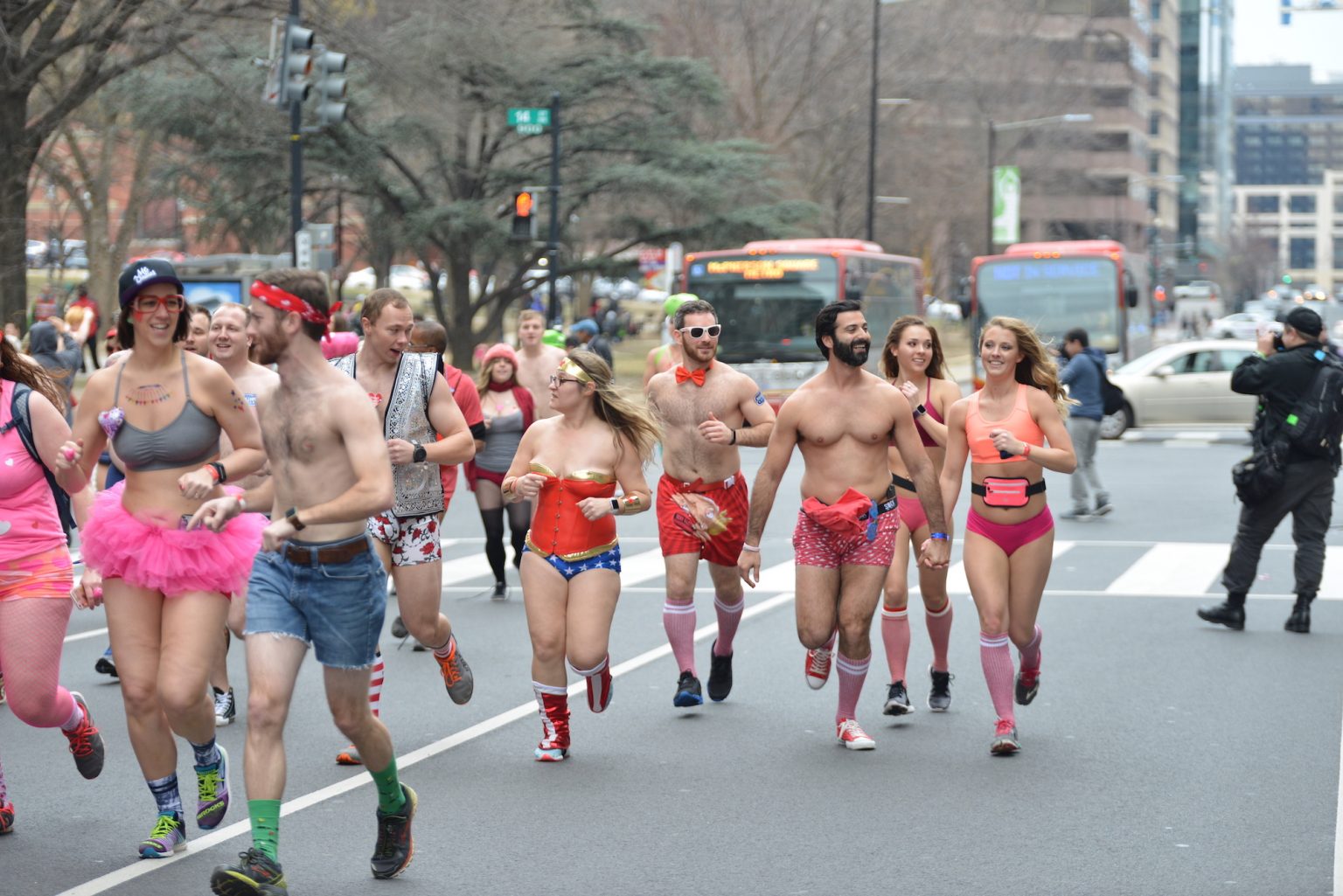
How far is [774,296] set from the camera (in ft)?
107

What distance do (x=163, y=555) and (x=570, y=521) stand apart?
2.18 m

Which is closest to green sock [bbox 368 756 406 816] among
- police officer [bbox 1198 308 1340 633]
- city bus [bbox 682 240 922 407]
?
police officer [bbox 1198 308 1340 633]

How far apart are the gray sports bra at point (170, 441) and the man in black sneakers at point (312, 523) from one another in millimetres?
326

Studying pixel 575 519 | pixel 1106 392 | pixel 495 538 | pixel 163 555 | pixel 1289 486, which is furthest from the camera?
pixel 1106 392

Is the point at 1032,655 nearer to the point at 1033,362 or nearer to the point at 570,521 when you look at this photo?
the point at 1033,362

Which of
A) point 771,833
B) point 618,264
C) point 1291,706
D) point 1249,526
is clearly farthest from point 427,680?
point 618,264

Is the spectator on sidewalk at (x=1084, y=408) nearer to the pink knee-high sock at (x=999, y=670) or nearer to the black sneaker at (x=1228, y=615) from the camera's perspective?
the black sneaker at (x=1228, y=615)

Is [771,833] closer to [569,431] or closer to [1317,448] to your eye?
[569,431]

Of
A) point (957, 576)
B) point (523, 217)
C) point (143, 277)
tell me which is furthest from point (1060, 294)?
point (143, 277)

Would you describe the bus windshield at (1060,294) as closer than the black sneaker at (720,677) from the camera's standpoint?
No

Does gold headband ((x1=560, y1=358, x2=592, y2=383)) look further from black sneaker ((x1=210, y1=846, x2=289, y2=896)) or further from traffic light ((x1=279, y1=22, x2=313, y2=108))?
traffic light ((x1=279, y1=22, x2=313, y2=108))

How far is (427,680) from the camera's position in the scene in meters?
9.48

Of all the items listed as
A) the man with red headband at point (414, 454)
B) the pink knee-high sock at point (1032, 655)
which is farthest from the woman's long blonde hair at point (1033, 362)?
the man with red headband at point (414, 454)

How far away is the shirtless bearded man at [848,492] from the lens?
7.76 meters
